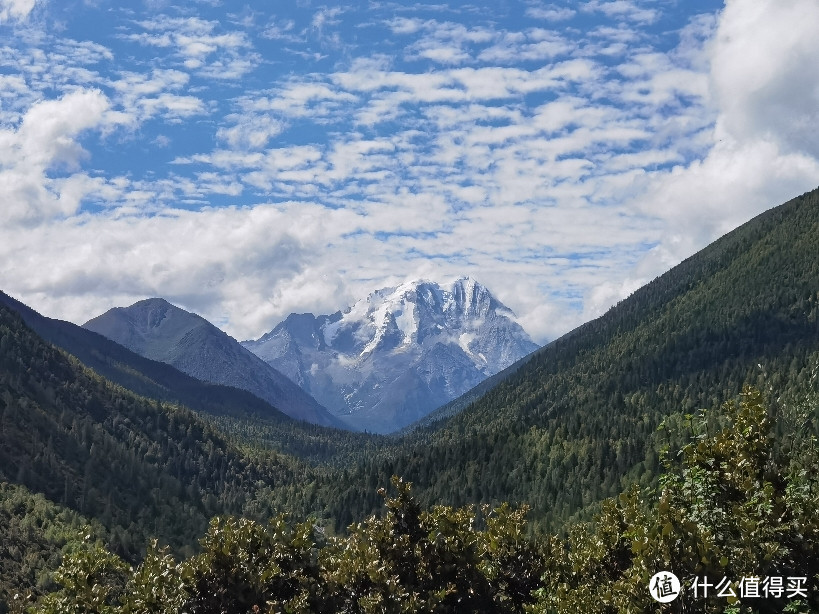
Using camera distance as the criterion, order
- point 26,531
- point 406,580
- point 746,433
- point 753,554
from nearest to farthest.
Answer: point 753,554, point 746,433, point 406,580, point 26,531

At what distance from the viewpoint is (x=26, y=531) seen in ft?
637

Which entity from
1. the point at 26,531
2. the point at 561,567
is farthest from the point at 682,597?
the point at 26,531

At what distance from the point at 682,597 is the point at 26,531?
714 ft

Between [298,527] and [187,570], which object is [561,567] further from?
[187,570]

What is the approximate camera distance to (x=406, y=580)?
33.8 meters

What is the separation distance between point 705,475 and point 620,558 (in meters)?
11.2

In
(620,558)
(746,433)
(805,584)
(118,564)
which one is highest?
(746,433)

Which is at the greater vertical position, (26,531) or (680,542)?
(680,542)

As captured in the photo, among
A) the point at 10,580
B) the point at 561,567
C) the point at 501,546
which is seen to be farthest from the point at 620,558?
the point at 10,580

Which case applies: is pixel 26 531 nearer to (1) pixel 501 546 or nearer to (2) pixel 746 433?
(1) pixel 501 546

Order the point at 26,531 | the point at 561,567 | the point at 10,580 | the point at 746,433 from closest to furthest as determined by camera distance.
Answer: the point at 746,433 < the point at 561,567 < the point at 10,580 < the point at 26,531

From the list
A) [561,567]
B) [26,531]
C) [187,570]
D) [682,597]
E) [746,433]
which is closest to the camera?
[682,597]

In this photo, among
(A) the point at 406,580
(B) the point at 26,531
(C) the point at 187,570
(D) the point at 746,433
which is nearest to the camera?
(D) the point at 746,433

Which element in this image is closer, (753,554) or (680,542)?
(680,542)
